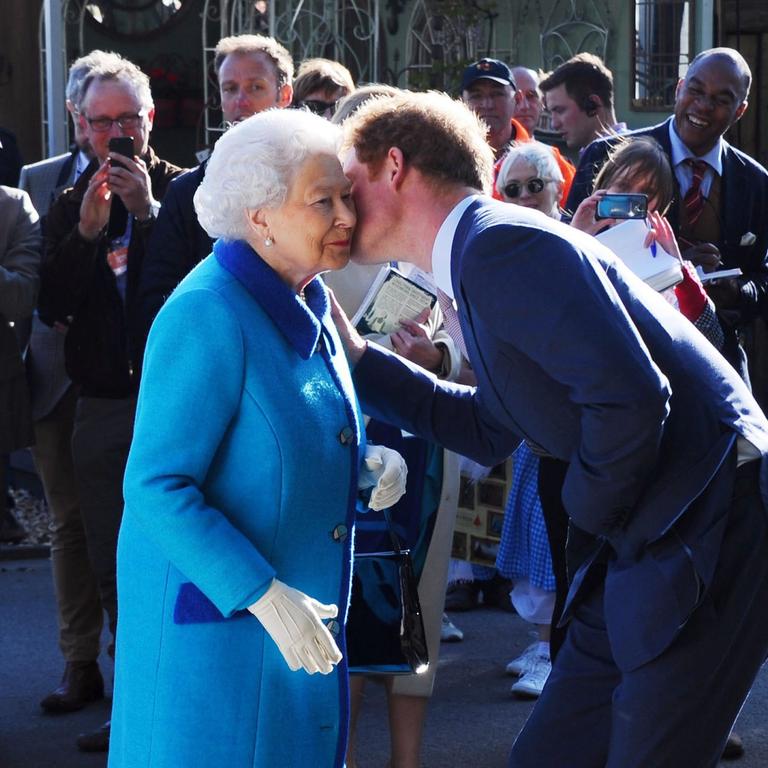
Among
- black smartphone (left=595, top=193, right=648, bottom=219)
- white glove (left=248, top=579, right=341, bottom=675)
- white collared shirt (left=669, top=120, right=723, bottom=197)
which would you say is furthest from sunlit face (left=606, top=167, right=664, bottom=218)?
white glove (left=248, top=579, right=341, bottom=675)

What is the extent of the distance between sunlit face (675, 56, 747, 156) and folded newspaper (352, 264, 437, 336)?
1848 millimetres

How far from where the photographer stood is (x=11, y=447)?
4.32m

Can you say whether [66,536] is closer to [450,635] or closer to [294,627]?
[450,635]

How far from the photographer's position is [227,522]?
240 cm

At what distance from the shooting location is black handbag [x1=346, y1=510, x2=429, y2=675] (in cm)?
323

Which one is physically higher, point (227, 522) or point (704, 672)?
point (227, 522)

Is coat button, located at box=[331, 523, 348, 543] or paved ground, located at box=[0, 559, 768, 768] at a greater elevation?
coat button, located at box=[331, 523, 348, 543]

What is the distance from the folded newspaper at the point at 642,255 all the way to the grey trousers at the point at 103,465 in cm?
160

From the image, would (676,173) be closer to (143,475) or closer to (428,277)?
(428,277)

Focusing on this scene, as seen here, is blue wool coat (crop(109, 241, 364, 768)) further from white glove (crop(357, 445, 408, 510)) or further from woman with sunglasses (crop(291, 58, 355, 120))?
woman with sunglasses (crop(291, 58, 355, 120))

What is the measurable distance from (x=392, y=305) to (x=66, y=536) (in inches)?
67.3

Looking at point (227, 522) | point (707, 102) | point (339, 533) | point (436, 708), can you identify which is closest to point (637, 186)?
point (707, 102)

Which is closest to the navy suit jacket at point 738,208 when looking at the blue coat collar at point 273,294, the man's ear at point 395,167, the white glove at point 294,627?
the man's ear at point 395,167

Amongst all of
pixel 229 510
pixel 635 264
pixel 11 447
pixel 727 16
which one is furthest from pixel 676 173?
pixel 727 16
